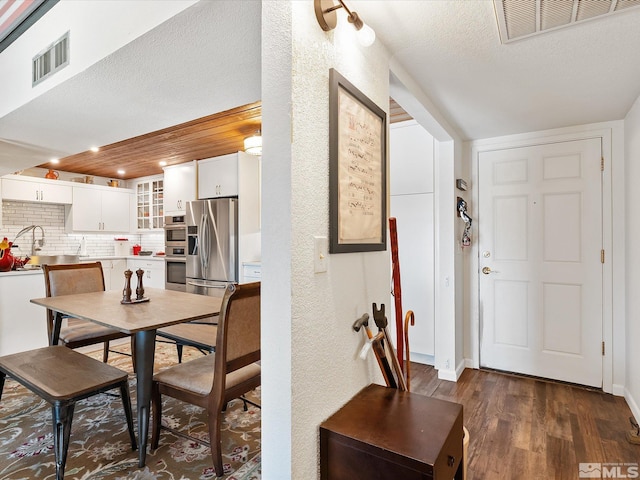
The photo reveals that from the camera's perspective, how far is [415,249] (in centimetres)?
348

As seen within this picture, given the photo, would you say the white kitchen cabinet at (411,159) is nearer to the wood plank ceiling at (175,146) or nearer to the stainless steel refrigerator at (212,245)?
the wood plank ceiling at (175,146)

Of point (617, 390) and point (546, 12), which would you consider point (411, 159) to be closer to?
point (546, 12)

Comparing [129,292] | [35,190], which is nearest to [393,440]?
[129,292]

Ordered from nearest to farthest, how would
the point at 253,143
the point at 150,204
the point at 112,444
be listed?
the point at 112,444
the point at 253,143
the point at 150,204

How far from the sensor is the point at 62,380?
187cm

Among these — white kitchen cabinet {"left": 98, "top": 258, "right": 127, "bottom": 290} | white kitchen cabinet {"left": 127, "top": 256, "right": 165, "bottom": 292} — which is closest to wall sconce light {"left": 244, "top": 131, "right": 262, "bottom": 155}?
white kitchen cabinet {"left": 127, "top": 256, "right": 165, "bottom": 292}

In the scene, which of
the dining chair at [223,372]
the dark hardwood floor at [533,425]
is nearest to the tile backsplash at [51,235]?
the dining chair at [223,372]

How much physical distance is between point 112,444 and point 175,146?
10.2 feet

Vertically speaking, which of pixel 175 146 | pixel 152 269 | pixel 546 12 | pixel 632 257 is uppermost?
pixel 175 146

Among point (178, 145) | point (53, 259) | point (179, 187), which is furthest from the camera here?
point (53, 259)

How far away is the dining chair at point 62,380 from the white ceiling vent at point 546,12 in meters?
2.60

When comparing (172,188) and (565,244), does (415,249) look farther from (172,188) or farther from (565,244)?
(172,188)

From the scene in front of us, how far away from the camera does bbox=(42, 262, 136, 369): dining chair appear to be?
282 centimetres

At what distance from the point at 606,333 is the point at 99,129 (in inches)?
170
